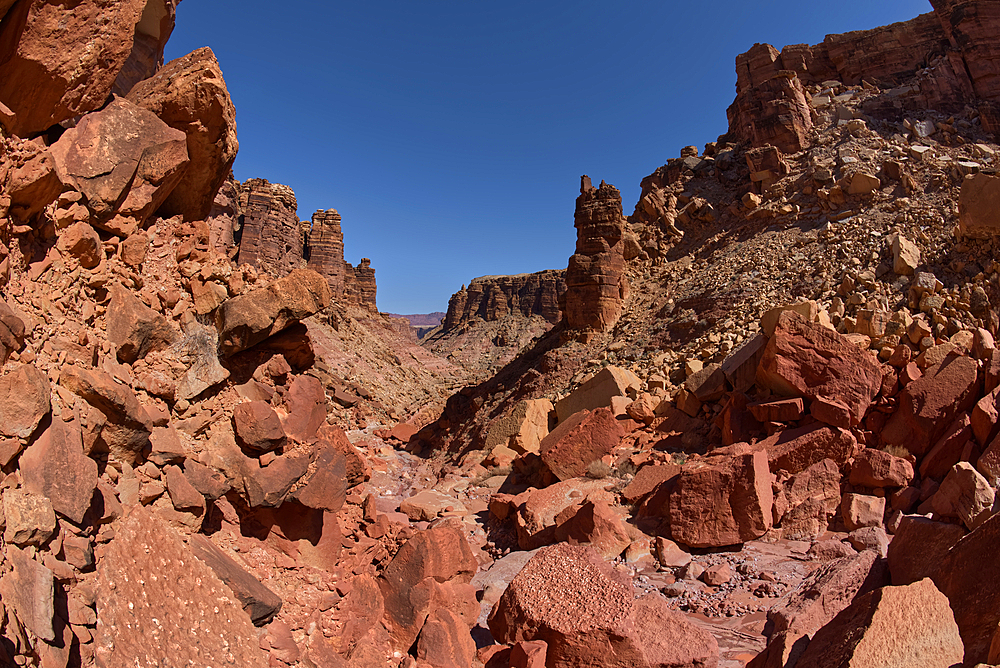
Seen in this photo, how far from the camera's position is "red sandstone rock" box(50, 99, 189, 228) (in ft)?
12.4

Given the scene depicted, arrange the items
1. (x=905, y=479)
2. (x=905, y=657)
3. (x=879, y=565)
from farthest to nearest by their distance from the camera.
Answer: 1. (x=905, y=479)
2. (x=879, y=565)
3. (x=905, y=657)

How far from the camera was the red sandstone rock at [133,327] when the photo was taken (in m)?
3.99

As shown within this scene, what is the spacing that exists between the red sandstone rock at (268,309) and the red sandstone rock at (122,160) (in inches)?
41.4

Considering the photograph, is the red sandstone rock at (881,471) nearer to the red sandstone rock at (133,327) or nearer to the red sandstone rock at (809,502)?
the red sandstone rock at (809,502)

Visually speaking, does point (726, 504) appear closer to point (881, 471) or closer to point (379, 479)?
point (881, 471)

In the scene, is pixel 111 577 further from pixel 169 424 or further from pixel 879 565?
pixel 879 565

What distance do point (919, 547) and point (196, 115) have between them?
7.23 m

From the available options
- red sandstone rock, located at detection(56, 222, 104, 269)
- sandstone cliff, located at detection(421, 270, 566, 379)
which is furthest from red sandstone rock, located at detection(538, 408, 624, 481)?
sandstone cliff, located at detection(421, 270, 566, 379)

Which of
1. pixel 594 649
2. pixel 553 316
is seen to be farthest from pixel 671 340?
pixel 553 316

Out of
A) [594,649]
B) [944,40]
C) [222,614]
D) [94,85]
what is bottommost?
[594,649]

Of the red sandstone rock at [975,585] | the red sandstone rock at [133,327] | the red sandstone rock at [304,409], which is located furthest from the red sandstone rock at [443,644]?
the red sandstone rock at [975,585]

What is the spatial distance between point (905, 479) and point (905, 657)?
4.59 metres

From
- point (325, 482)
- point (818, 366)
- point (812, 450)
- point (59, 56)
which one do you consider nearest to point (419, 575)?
point (325, 482)

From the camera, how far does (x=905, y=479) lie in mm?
6625
